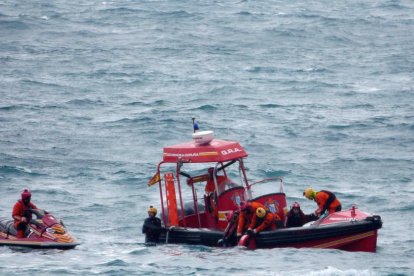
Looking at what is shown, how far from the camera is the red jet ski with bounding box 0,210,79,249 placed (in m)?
22.3

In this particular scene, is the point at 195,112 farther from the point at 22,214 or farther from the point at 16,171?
the point at 22,214

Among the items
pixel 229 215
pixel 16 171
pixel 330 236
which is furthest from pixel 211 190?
pixel 16 171

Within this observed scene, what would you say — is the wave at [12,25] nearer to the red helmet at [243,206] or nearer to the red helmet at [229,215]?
the red helmet at [229,215]

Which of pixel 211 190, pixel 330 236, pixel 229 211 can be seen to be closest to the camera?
pixel 330 236

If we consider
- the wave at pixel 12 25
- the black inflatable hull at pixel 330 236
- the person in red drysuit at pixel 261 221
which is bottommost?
the black inflatable hull at pixel 330 236

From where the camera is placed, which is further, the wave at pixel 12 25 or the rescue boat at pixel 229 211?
the wave at pixel 12 25

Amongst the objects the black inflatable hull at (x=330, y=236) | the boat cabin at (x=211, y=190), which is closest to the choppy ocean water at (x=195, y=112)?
the black inflatable hull at (x=330, y=236)

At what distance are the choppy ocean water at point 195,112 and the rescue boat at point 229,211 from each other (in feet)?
1.10

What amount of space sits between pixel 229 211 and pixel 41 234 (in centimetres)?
396

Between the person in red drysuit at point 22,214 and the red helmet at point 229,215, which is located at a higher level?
the person in red drysuit at point 22,214

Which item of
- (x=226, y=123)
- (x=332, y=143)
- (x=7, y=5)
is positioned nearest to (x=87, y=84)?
(x=226, y=123)

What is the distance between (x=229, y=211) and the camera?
902 inches

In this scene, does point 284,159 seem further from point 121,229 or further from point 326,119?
point 121,229

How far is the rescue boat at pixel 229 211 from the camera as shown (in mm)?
20906
